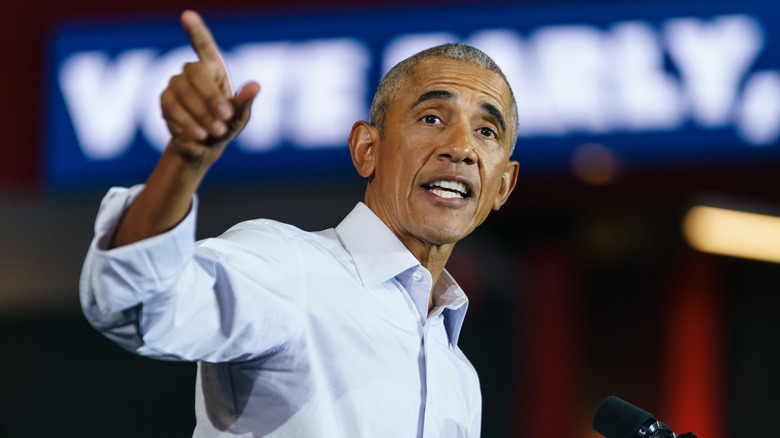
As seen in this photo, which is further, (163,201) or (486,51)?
(486,51)

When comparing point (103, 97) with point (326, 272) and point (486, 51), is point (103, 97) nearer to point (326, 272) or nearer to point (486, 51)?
point (486, 51)

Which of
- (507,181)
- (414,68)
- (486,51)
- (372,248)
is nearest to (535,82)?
(486,51)

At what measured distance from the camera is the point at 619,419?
1324 mm

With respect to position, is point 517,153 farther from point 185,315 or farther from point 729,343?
point 185,315

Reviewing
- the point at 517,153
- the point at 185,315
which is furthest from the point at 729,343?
the point at 185,315

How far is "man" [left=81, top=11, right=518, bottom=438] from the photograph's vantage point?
3.10 ft

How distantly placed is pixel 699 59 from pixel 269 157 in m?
1.96

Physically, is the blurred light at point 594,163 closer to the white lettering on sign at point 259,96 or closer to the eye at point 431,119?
the white lettering on sign at point 259,96

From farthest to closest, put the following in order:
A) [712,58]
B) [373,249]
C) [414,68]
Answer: [712,58] → [414,68] → [373,249]

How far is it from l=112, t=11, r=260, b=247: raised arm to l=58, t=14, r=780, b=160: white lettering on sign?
3183 millimetres

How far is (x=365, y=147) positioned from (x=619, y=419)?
688mm

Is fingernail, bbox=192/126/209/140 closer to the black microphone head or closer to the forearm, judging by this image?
the forearm

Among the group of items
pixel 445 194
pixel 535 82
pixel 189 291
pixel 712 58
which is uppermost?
pixel 712 58

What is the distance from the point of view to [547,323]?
4516 mm
